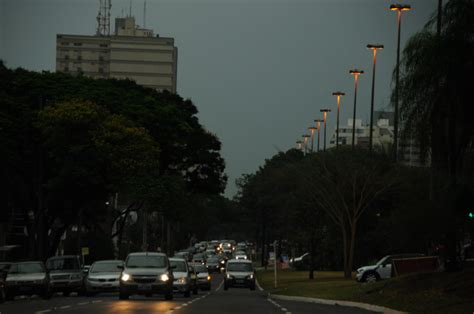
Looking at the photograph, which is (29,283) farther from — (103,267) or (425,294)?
(425,294)

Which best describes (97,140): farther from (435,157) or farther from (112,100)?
(435,157)

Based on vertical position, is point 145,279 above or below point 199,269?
above

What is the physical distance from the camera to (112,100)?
6297cm

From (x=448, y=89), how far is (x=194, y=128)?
41271 mm

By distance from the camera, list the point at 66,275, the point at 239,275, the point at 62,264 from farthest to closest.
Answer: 1. the point at 239,275
2. the point at 62,264
3. the point at 66,275

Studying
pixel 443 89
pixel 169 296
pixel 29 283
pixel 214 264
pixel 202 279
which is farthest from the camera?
pixel 214 264

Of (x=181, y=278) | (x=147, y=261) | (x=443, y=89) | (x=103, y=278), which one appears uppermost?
(x=443, y=89)

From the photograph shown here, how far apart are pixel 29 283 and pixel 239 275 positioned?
65.9 feet

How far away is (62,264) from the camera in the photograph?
147ft

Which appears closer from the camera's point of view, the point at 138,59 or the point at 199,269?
the point at 199,269

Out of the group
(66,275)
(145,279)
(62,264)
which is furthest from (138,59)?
(145,279)

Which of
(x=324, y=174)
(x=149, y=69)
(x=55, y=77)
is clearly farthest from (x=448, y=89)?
(x=149, y=69)

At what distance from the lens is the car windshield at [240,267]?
57.3m

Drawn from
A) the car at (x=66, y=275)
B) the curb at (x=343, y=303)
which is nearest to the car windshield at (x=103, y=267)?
the car at (x=66, y=275)
